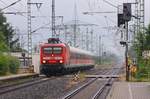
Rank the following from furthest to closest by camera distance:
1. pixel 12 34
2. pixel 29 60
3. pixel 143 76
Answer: pixel 12 34, pixel 29 60, pixel 143 76

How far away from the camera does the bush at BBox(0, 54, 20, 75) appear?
47.7 meters

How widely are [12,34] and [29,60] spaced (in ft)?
140

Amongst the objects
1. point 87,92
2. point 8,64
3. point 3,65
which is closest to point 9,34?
point 8,64

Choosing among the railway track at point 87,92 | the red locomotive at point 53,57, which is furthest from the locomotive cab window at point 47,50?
the railway track at point 87,92

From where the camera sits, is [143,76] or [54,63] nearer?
[143,76]

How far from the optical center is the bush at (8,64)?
47.7m

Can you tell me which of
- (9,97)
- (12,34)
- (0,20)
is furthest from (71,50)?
(12,34)

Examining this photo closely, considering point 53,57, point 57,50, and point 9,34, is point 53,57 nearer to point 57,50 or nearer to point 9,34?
point 57,50

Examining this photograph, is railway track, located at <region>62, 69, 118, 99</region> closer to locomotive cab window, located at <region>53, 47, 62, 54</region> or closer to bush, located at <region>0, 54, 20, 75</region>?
locomotive cab window, located at <region>53, 47, 62, 54</region>

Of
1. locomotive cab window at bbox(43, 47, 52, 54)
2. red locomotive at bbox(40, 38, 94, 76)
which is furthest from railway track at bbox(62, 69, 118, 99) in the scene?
locomotive cab window at bbox(43, 47, 52, 54)

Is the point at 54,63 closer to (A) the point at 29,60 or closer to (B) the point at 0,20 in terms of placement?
(A) the point at 29,60

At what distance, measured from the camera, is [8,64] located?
49438mm

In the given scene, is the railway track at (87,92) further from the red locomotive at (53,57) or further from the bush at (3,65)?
the bush at (3,65)

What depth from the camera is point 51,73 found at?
162 ft
